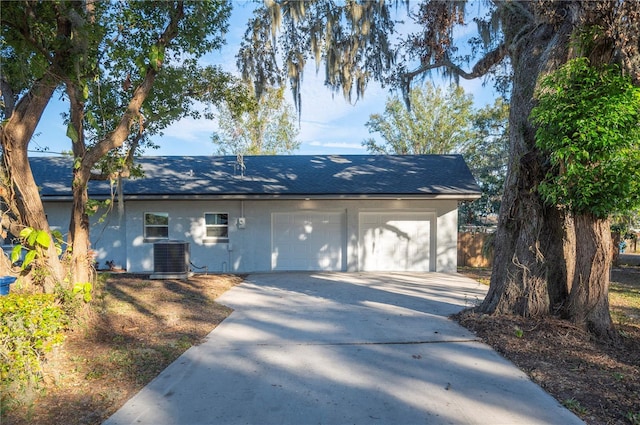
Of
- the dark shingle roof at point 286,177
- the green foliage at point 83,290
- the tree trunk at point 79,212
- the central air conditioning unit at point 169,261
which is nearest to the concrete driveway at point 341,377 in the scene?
the green foliage at point 83,290

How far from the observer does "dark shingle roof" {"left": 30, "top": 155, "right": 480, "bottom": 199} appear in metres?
11.6

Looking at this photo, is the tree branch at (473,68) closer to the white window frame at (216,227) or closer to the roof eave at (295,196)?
the roof eave at (295,196)

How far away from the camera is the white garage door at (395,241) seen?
40.0 ft

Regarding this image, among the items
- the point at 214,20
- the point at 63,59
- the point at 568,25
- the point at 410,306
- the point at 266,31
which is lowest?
the point at 410,306

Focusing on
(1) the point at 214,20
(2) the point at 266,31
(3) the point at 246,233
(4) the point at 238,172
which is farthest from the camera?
(4) the point at 238,172

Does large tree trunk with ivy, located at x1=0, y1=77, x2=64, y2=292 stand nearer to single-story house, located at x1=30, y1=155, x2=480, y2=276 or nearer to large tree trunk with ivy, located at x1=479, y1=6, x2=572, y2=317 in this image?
large tree trunk with ivy, located at x1=479, y1=6, x2=572, y2=317

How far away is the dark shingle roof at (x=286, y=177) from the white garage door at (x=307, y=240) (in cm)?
102

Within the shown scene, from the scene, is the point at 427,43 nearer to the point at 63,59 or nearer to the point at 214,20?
the point at 214,20

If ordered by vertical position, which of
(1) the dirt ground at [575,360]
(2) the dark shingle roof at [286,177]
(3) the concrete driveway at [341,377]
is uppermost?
(2) the dark shingle roof at [286,177]

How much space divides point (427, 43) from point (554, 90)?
5.59 metres

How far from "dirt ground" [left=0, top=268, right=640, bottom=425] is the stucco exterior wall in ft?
16.3

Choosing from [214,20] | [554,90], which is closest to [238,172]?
[214,20]

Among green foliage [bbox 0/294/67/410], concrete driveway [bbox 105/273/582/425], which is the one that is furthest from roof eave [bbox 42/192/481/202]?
green foliage [bbox 0/294/67/410]

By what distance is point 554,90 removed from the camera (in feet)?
16.3
